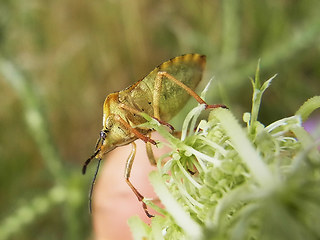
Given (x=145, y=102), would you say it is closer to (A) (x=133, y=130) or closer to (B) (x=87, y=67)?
(A) (x=133, y=130)

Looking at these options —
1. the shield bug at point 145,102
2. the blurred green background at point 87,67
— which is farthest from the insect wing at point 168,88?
the blurred green background at point 87,67

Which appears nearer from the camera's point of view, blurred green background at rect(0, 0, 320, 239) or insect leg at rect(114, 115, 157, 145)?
insect leg at rect(114, 115, 157, 145)

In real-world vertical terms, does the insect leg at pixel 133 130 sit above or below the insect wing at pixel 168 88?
below

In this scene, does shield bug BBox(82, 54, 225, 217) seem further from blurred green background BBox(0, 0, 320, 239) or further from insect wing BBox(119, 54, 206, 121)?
blurred green background BBox(0, 0, 320, 239)

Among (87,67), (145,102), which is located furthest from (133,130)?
(87,67)

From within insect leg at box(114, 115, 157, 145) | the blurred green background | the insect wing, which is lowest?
insect leg at box(114, 115, 157, 145)

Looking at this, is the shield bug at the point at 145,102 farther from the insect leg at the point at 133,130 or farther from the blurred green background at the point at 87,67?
the blurred green background at the point at 87,67

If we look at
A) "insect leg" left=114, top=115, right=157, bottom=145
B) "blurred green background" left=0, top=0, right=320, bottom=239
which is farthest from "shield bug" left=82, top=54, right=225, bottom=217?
"blurred green background" left=0, top=0, right=320, bottom=239
